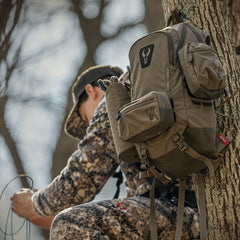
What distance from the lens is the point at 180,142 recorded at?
1779mm

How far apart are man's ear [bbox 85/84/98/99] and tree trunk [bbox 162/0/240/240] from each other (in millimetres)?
1068

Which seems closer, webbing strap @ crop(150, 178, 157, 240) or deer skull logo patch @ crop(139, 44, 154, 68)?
deer skull logo patch @ crop(139, 44, 154, 68)

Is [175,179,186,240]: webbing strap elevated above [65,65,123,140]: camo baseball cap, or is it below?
below

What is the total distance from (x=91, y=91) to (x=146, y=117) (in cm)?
129

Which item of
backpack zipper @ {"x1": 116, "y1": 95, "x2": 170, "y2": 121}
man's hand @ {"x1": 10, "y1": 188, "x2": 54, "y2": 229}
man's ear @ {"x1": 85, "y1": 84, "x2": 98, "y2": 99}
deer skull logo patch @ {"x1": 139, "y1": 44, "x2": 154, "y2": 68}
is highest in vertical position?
deer skull logo patch @ {"x1": 139, "y1": 44, "x2": 154, "y2": 68}

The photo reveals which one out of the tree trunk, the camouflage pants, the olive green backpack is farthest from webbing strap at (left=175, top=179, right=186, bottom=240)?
the camouflage pants

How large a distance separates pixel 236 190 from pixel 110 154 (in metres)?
0.80

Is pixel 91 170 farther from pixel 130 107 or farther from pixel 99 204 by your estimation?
pixel 130 107

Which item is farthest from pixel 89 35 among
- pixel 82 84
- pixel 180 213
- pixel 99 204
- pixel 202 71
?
pixel 202 71

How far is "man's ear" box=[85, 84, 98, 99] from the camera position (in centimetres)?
304

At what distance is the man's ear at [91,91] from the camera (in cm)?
304

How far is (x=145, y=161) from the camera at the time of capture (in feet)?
6.20

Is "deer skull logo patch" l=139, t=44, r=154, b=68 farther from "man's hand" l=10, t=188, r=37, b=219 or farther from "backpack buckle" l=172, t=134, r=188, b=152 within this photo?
"man's hand" l=10, t=188, r=37, b=219

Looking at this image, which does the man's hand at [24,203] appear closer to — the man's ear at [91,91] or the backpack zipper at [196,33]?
the man's ear at [91,91]
